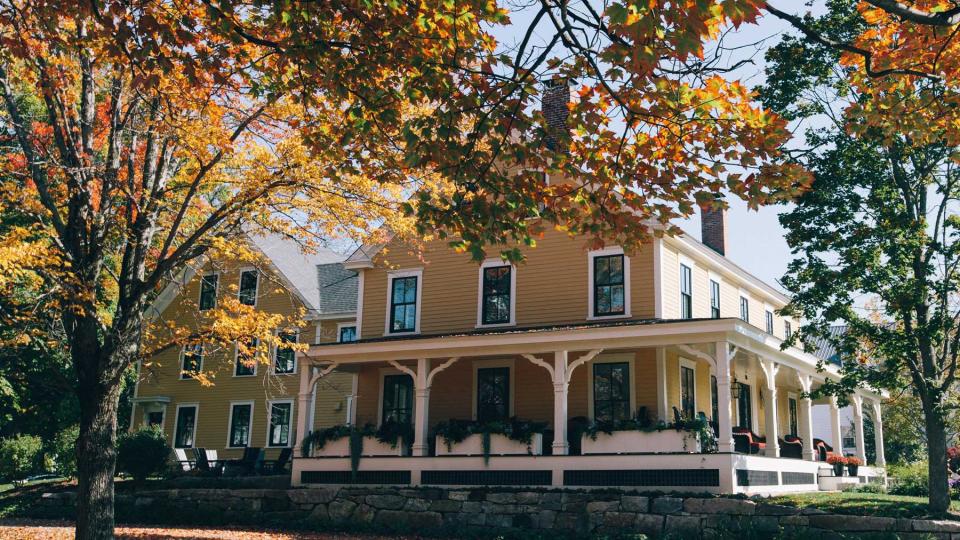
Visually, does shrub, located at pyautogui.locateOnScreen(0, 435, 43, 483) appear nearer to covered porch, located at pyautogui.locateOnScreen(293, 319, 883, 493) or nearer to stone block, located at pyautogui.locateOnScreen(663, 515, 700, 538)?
covered porch, located at pyautogui.locateOnScreen(293, 319, 883, 493)

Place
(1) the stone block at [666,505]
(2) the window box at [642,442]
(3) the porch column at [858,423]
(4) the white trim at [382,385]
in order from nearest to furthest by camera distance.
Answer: (1) the stone block at [666,505] < (2) the window box at [642,442] < (4) the white trim at [382,385] < (3) the porch column at [858,423]

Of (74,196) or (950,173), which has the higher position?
(950,173)

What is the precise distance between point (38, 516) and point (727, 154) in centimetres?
1979

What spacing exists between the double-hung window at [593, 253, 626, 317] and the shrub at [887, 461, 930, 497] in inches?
295

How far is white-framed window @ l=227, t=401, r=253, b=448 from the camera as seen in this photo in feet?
96.9

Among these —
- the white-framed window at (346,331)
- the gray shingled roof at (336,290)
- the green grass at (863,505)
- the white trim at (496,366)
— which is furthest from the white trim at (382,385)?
the green grass at (863,505)

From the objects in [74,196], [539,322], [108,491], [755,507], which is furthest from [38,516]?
[755,507]

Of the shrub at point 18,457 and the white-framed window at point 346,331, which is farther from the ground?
the white-framed window at point 346,331

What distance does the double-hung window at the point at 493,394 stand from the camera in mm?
20859

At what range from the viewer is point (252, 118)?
1358cm

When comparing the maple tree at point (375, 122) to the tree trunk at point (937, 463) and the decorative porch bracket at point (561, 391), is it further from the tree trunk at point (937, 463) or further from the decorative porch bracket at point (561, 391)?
the tree trunk at point (937, 463)

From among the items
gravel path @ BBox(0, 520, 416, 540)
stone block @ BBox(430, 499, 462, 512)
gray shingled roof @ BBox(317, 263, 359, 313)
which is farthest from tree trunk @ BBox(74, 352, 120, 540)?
gray shingled roof @ BBox(317, 263, 359, 313)

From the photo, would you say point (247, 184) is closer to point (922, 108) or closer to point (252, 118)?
point (252, 118)

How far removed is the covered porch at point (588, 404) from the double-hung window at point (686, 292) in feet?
3.67
